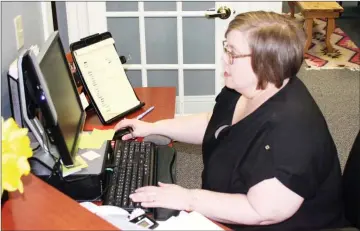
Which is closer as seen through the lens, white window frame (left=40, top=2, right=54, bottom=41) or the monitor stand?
the monitor stand

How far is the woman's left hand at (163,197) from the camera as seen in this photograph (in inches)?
57.7

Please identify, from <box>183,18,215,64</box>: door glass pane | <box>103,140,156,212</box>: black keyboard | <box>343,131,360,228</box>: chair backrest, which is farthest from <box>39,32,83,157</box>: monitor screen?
<box>183,18,215,64</box>: door glass pane

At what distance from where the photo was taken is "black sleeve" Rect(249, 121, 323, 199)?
144 centimetres

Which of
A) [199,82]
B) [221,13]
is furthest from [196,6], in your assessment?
[199,82]

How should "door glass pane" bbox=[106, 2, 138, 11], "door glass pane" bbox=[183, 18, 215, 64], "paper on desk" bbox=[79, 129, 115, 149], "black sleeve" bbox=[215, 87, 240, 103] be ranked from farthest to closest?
1. "door glass pane" bbox=[183, 18, 215, 64]
2. "door glass pane" bbox=[106, 2, 138, 11]
3. "black sleeve" bbox=[215, 87, 240, 103]
4. "paper on desk" bbox=[79, 129, 115, 149]

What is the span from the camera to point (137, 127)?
76.6 inches

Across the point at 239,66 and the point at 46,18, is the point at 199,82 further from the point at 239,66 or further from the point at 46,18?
the point at 239,66

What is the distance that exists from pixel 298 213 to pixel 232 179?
0.22 meters

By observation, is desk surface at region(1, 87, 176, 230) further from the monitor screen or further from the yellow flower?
the monitor screen

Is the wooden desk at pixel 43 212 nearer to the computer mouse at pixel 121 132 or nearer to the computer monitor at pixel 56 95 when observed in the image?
the computer monitor at pixel 56 95

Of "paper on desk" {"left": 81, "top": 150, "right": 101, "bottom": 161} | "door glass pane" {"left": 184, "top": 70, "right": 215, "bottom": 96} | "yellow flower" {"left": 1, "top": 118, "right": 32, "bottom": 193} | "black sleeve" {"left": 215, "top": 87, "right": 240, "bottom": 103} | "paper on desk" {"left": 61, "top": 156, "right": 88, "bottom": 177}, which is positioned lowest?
"door glass pane" {"left": 184, "top": 70, "right": 215, "bottom": 96}

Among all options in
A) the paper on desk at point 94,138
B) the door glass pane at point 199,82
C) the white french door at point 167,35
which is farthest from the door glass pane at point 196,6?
the paper on desk at point 94,138

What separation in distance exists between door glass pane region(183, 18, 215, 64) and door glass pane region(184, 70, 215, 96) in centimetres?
8

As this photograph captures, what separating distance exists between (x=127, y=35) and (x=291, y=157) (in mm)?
2030
